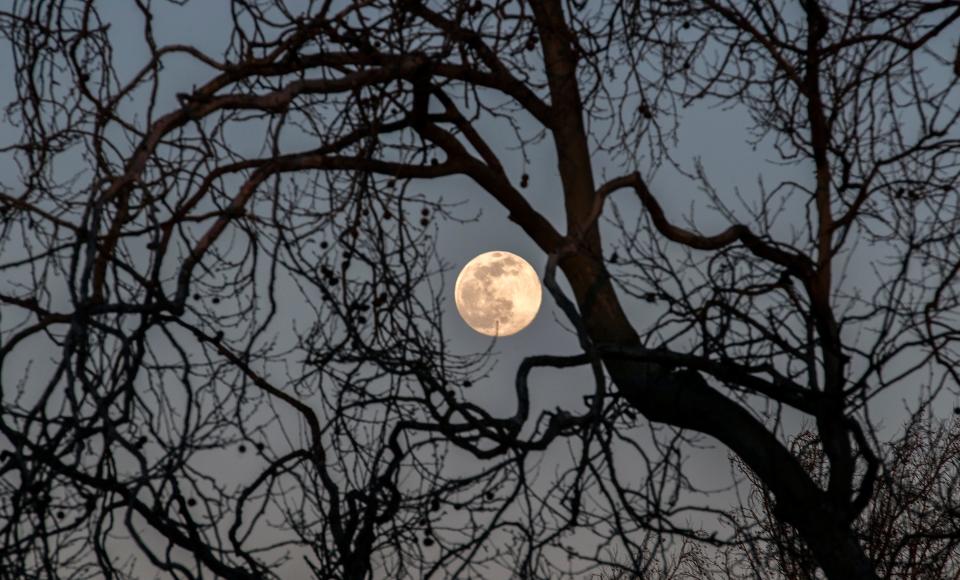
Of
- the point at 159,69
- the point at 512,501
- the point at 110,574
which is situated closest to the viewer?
the point at 110,574

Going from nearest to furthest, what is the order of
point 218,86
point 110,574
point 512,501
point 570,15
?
point 110,574 → point 512,501 → point 218,86 → point 570,15

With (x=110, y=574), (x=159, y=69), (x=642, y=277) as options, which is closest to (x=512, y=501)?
(x=110, y=574)

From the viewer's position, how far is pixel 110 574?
132 inches

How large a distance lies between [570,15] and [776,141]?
4.24 feet

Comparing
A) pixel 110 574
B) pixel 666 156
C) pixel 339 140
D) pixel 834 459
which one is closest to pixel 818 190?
pixel 666 156

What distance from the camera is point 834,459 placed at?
5.69 metres

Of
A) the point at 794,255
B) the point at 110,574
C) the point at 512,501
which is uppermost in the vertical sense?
the point at 794,255

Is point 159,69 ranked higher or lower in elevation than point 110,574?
higher

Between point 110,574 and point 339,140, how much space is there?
9.52 feet

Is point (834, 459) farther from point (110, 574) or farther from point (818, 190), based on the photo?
point (110, 574)

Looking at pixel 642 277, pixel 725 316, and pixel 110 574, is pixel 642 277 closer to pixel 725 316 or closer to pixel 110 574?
pixel 725 316

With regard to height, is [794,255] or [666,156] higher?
[666,156]

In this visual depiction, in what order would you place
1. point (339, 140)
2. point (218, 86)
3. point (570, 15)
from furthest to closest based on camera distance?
point (570, 15) < point (339, 140) < point (218, 86)

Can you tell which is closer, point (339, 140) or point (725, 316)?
point (725, 316)
